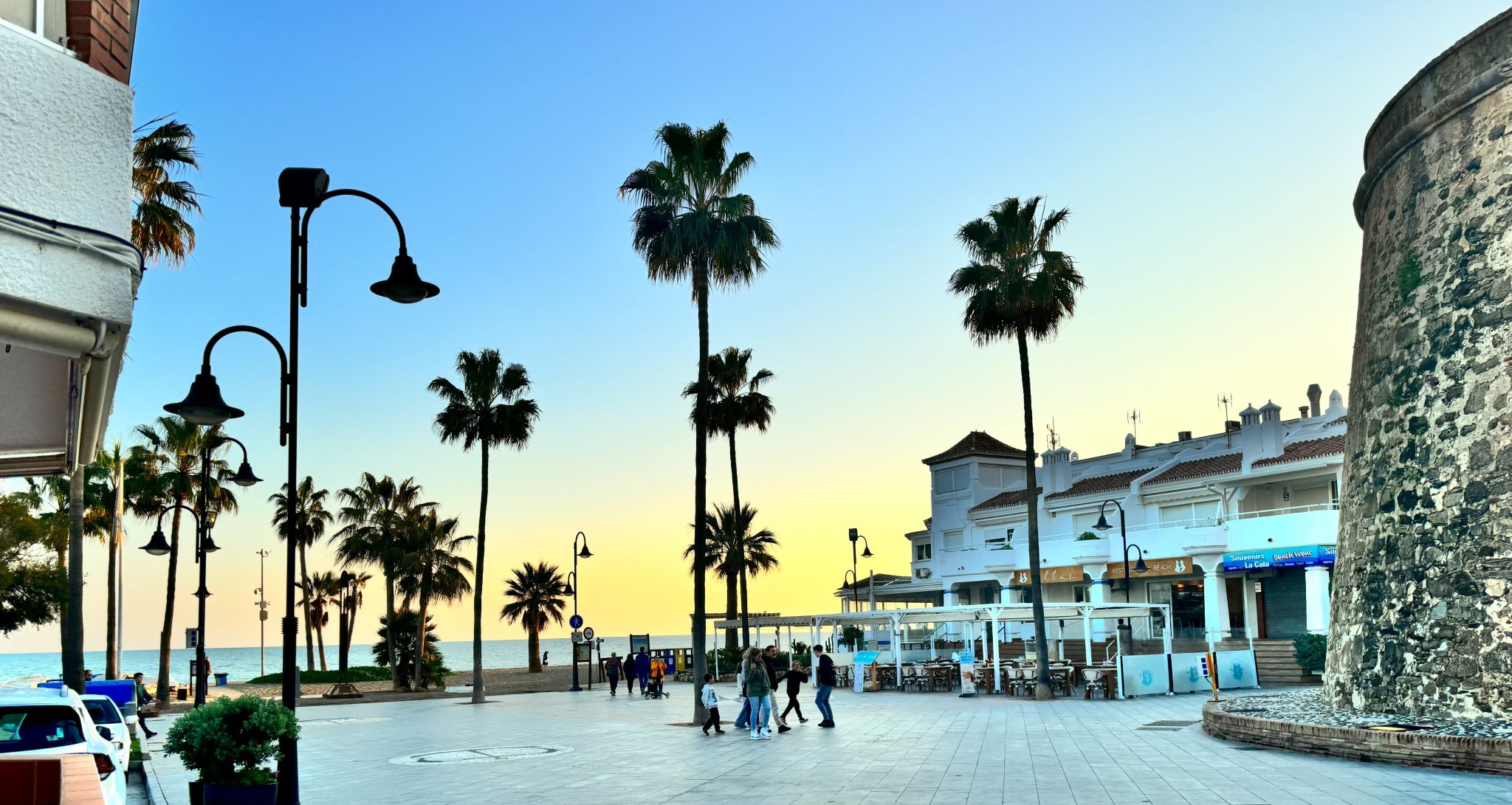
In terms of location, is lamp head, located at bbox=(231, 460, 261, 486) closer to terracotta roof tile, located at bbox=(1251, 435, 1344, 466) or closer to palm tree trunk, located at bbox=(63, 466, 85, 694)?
palm tree trunk, located at bbox=(63, 466, 85, 694)

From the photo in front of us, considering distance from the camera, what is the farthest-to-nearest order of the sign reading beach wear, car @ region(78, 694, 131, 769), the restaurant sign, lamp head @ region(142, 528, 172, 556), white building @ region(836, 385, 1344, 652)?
the sign reading beach wear < the restaurant sign < white building @ region(836, 385, 1344, 652) < lamp head @ region(142, 528, 172, 556) < car @ region(78, 694, 131, 769)

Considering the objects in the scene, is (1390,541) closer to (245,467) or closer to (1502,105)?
(1502,105)

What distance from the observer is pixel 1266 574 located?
45031mm

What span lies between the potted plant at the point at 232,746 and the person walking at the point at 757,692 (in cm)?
1091

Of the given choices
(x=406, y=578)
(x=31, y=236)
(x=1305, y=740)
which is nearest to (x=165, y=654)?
(x=406, y=578)

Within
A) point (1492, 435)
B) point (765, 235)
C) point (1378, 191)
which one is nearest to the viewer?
point (1492, 435)

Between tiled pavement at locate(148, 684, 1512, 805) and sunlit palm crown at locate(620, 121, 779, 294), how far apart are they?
10924 millimetres

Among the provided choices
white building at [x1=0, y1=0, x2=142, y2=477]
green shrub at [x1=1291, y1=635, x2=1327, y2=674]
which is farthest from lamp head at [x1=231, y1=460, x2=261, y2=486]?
green shrub at [x1=1291, y1=635, x2=1327, y2=674]

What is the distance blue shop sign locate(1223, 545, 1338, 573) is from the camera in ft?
130

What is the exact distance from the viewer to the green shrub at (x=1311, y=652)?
1378 inches

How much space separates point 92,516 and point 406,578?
12574 millimetres

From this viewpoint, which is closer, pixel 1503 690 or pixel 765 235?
pixel 1503 690

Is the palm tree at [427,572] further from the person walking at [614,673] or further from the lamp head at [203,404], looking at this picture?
the lamp head at [203,404]

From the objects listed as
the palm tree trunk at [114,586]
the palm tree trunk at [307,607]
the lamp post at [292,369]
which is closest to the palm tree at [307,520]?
the palm tree trunk at [307,607]
